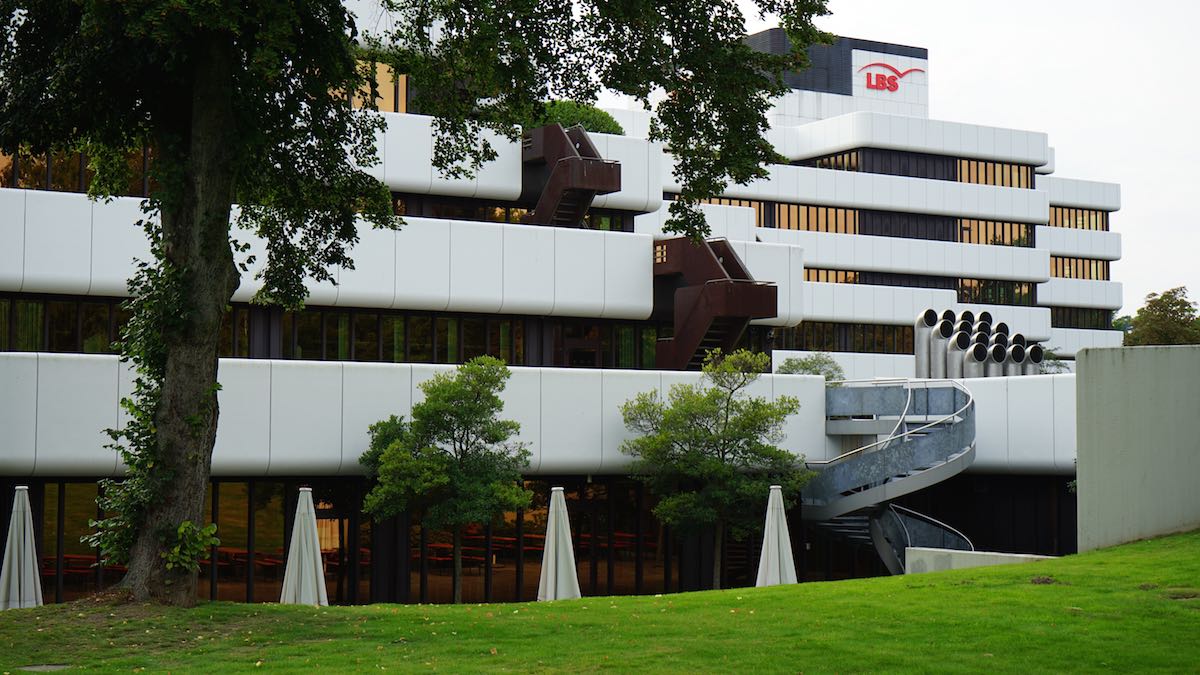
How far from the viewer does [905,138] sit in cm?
8081

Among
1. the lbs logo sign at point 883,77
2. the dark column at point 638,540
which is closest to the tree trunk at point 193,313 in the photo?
the dark column at point 638,540

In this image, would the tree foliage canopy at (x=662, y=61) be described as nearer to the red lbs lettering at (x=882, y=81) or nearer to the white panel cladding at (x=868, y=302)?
the white panel cladding at (x=868, y=302)

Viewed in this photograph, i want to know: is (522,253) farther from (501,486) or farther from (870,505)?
(870,505)

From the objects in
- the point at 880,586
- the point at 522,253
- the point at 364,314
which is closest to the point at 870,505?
the point at 522,253

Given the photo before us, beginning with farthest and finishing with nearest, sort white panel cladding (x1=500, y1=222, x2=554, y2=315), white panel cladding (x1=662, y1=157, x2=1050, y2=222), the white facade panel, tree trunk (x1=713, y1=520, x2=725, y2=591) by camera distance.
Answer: white panel cladding (x1=662, y1=157, x2=1050, y2=222)
white panel cladding (x1=500, y1=222, x2=554, y2=315)
tree trunk (x1=713, y1=520, x2=725, y2=591)
the white facade panel

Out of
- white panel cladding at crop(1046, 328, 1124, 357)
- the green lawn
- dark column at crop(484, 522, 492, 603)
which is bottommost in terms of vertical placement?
dark column at crop(484, 522, 492, 603)

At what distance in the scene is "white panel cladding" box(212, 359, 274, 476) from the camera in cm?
3052

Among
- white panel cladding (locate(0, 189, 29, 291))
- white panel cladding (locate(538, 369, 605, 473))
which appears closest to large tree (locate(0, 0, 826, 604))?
white panel cladding (locate(0, 189, 29, 291))

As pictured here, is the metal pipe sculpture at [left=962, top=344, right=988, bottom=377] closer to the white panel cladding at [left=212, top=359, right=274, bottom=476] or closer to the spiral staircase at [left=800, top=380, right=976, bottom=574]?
the spiral staircase at [left=800, top=380, right=976, bottom=574]

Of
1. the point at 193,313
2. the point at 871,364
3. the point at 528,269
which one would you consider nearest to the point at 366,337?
the point at 528,269

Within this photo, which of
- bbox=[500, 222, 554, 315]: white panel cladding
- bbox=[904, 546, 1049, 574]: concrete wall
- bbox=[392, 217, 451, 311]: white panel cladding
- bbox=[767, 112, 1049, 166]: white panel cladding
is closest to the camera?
bbox=[904, 546, 1049, 574]: concrete wall

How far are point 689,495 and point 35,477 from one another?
14.6 meters

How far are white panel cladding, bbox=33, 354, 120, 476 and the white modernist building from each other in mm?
44

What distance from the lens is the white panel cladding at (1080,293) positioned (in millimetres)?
91750
